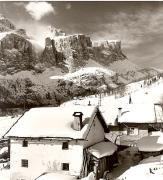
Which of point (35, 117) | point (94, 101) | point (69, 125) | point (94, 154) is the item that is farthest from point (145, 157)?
point (94, 101)

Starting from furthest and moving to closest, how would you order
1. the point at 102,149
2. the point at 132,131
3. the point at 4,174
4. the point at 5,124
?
the point at 5,124 → the point at 132,131 → the point at 4,174 → the point at 102,149

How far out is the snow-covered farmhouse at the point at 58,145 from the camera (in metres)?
29.7

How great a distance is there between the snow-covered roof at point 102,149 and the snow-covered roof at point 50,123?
1.92m

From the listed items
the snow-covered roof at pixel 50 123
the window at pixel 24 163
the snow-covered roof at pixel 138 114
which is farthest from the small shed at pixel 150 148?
the window at pixel 24 163

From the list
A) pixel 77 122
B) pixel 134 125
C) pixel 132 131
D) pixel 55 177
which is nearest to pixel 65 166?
pixel 55 177

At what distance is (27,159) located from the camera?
3128cm

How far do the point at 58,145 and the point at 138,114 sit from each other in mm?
18859

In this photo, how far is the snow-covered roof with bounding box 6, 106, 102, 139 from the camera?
98.7ft

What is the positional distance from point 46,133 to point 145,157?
35.0ft

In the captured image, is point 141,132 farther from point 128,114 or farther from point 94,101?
point 94,101

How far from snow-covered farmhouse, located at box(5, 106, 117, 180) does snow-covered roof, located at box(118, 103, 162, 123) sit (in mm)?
12312

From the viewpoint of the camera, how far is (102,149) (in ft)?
105

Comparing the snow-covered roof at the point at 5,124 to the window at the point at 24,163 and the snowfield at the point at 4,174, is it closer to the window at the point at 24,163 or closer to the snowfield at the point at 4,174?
the snowfield at the point at 4,174

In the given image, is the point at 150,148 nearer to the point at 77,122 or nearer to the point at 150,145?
the point at 150,145
